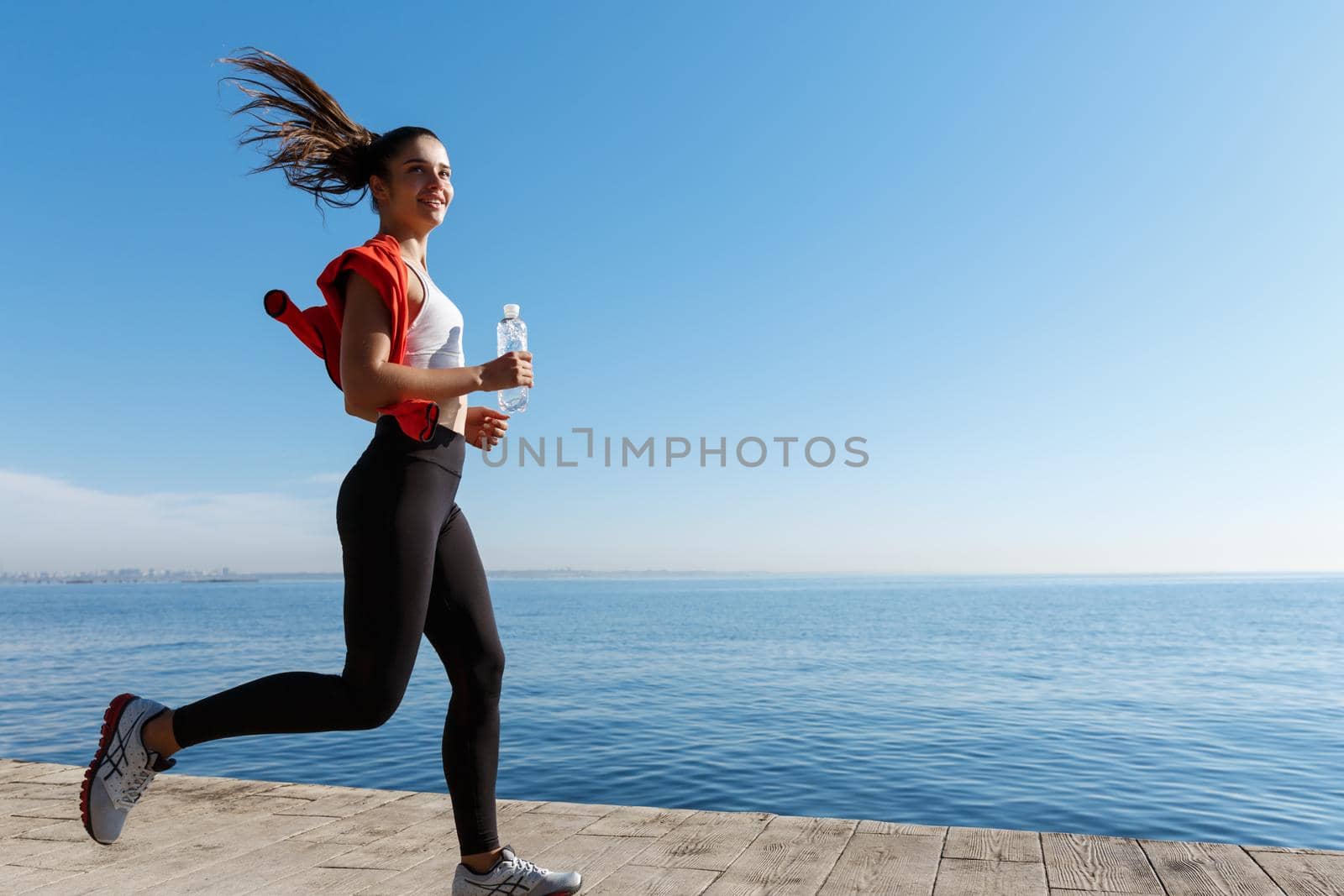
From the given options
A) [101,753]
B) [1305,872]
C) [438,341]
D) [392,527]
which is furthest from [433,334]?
[1305,872]

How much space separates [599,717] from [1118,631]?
2866 cm

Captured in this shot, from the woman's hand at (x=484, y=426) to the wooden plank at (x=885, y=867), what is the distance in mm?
1501

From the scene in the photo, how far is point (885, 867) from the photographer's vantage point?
285cm

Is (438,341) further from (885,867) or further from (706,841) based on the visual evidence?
(885,867)

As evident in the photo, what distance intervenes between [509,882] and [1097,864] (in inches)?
68.7

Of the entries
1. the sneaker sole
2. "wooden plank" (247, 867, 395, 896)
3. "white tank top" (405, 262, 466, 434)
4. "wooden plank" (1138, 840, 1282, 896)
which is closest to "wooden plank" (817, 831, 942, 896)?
"wooden plank" (1138, 840, 1282, 896)

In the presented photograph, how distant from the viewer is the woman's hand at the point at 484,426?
2557 mm

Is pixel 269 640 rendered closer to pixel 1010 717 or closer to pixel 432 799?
pixel 1010 717

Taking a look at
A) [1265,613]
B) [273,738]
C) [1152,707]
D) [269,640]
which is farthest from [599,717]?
[1265,613]

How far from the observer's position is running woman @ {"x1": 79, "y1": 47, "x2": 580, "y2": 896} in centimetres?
216

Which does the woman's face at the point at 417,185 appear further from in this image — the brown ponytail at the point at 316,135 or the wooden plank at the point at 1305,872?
the wooden plank at the point at 1305,872

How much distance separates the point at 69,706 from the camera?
50.8 ft

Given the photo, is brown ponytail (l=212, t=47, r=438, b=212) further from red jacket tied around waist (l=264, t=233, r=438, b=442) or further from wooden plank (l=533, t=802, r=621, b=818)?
wooden plank (l=533, t=802, r=621, b=818)

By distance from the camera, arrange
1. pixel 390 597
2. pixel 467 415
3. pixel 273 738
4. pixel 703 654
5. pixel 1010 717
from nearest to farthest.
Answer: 1. pixel 390 597
2. pixel 467 415
3. pixel 273 738
4. pixel 1010 717
5. pixel 703 654
